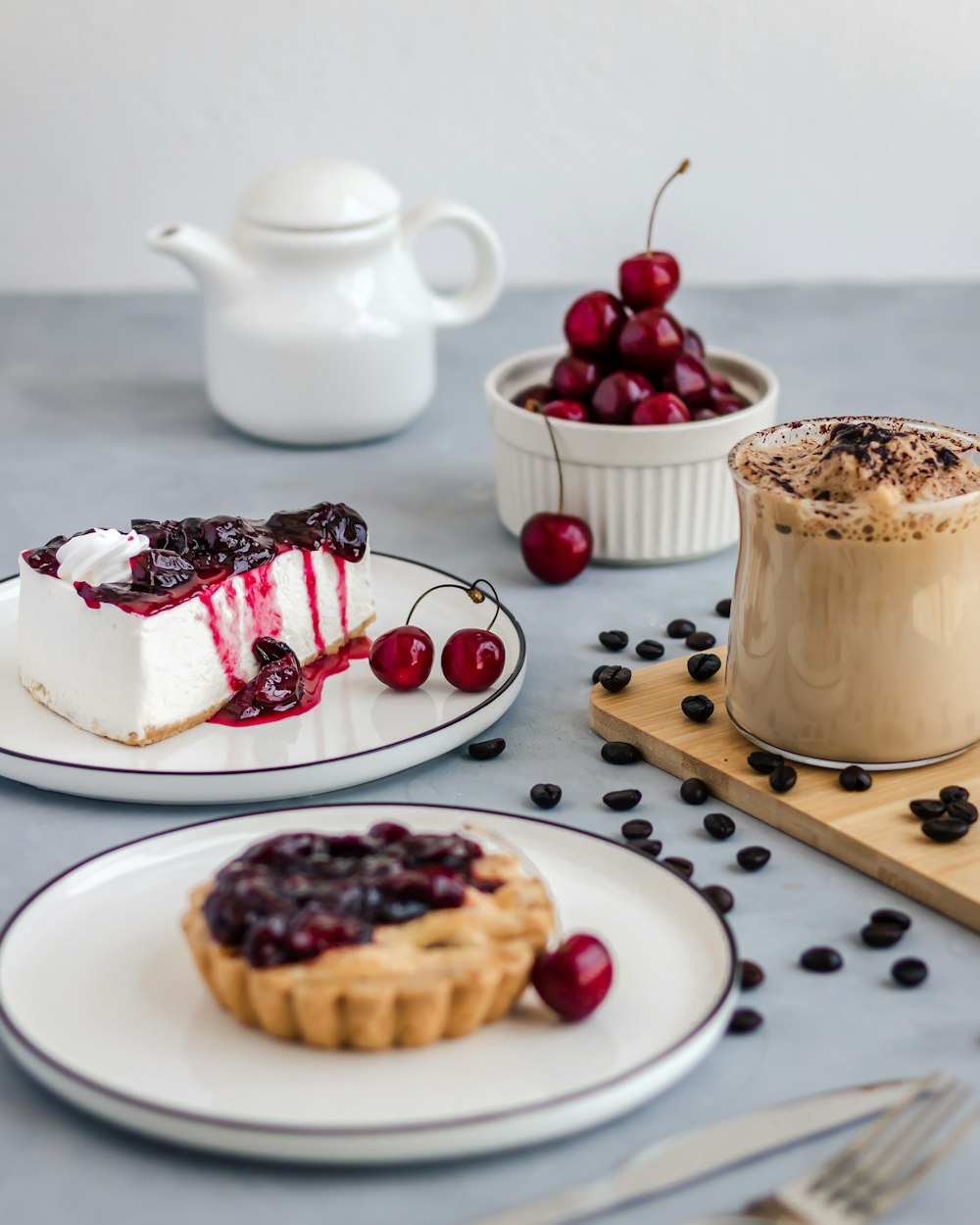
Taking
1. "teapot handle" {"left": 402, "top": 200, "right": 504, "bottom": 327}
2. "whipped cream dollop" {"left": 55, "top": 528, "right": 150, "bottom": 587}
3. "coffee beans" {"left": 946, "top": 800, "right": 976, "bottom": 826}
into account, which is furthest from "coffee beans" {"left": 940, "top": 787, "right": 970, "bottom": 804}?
"teapot handle" {"left": 402, "top": 200, "right": 504, "bottom": 327}

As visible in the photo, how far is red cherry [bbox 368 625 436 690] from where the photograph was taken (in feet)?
6.42

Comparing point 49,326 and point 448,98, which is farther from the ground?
point 448,98

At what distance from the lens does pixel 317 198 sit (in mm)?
2826

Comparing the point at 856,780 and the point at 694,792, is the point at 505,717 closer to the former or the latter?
the point at 694,792

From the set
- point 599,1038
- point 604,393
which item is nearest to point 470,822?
point 599,1038

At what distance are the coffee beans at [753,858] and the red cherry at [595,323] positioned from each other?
110 cm

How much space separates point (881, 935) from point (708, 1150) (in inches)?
14.5

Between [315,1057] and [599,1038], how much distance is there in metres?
0.24

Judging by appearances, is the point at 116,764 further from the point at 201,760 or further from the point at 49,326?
the point at 49,326

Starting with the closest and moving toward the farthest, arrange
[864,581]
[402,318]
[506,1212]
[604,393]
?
[506,1212] < [864,581] < [604,393] < [402,318]

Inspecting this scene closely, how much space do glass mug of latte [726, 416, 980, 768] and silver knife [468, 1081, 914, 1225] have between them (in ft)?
1.82

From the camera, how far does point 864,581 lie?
166cm

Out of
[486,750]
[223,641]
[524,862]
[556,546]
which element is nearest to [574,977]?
[524,862]

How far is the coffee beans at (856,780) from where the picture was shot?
1.70 meters
